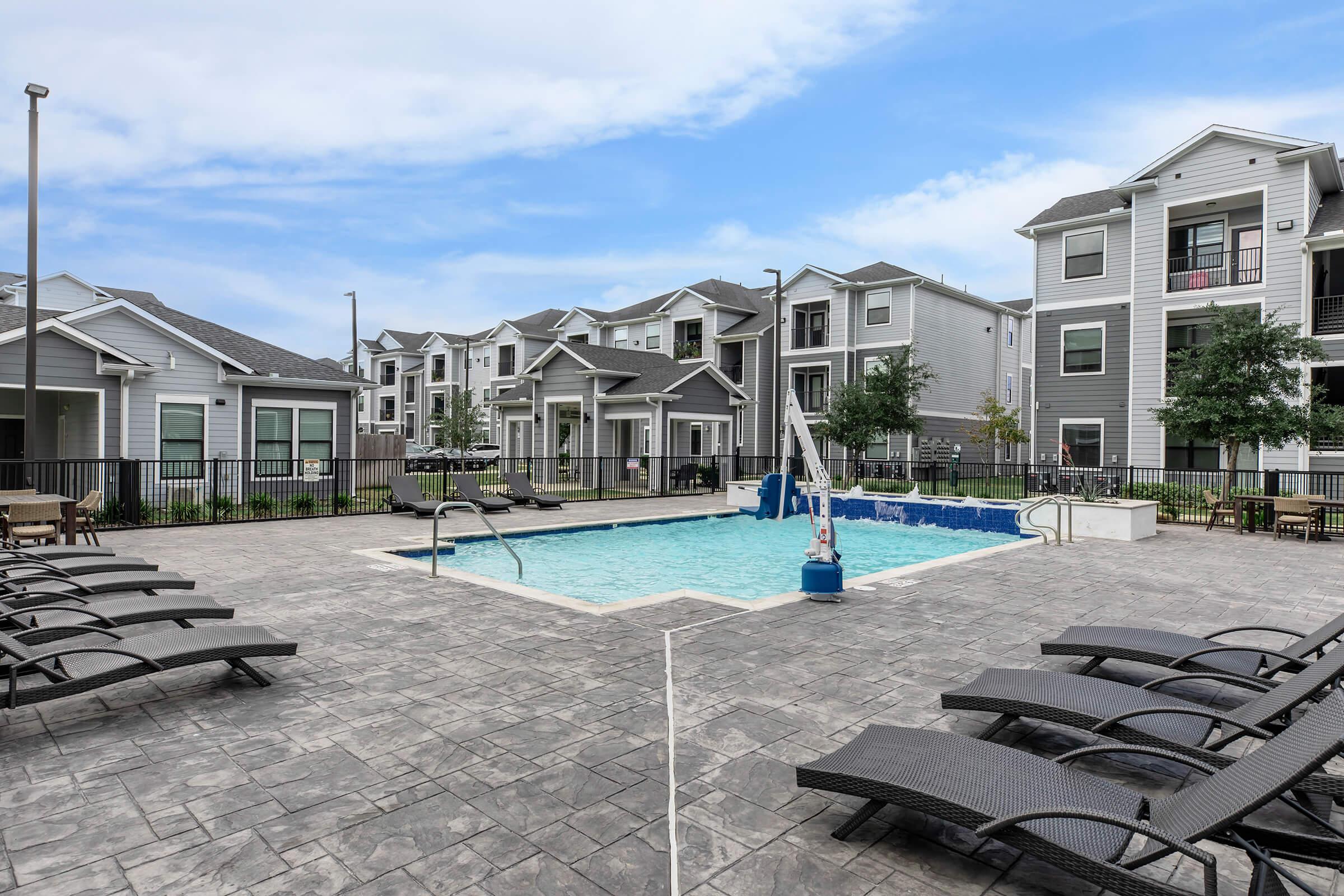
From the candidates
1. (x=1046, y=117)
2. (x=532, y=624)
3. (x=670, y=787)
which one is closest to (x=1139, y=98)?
(x=1046, y=117)

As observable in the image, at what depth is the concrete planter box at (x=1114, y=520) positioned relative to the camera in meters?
13.3

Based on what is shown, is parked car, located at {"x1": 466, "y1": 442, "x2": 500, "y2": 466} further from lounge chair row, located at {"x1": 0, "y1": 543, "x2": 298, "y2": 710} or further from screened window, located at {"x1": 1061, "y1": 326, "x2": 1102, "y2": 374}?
lounge chair row, located at {"x1": 0, "y1": 543, "x2": 298, "y2": 710}

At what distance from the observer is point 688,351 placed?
119ft

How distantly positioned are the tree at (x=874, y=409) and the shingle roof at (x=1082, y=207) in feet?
21.6

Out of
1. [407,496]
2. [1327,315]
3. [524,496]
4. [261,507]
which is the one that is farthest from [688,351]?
[1327,315]

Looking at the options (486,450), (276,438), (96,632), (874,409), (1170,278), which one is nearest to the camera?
(96,632)

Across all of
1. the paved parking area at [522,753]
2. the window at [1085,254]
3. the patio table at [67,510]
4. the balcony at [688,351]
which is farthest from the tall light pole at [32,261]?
the window at [1085,254]

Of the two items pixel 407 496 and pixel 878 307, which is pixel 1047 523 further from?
pixel 878 307

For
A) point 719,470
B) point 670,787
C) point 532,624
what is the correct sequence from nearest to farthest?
point 670,787
point 532,624
point 719,470

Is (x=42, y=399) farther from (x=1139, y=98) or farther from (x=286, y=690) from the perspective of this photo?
(x=1139, y=98)

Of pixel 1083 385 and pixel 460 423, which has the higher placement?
pixel 1083 385

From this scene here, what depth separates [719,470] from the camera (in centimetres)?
2603

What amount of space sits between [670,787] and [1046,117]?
19254mm

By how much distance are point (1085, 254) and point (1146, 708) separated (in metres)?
24.6
